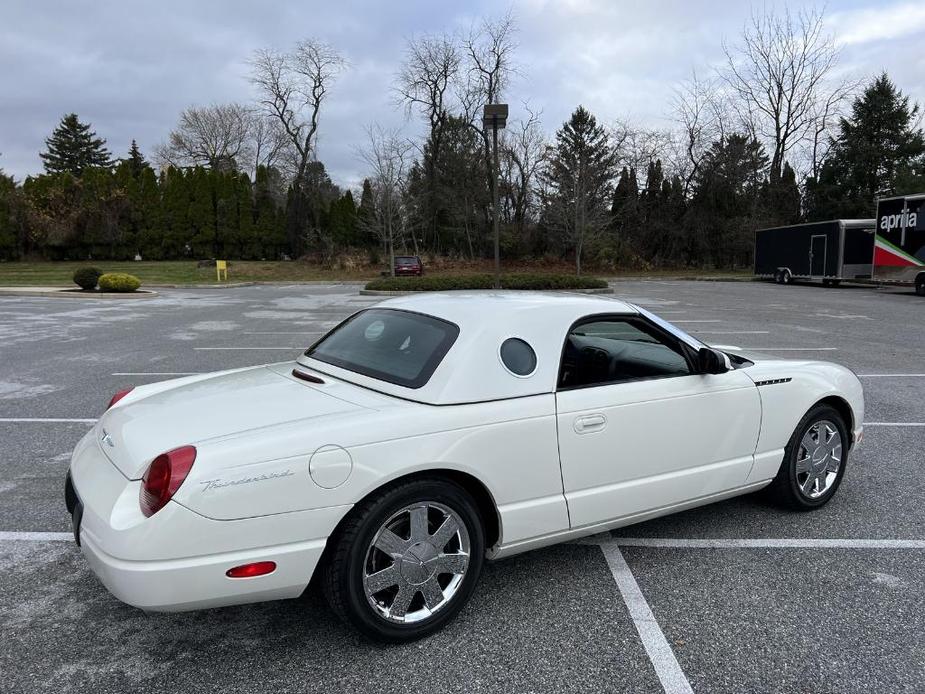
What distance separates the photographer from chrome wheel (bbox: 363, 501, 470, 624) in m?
2.57

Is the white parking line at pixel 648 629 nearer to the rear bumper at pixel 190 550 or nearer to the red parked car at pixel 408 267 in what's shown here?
the rear bumper at pixel 190 550

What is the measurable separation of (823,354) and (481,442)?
978cm

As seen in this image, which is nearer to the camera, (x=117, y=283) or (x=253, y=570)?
(x=253, y=570)

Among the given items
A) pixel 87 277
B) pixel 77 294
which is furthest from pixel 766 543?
pixel 87 277

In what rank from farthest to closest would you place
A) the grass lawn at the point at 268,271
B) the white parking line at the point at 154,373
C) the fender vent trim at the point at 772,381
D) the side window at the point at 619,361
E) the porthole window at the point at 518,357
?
the grass lawn at the point at 268,271, the white parking line at the point at 154,373, the fender vent trim at the point at 772,381, the side window at the point at 619,361, the porthole window at the point at 518,357

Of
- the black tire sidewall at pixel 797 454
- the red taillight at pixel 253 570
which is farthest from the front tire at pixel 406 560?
the black tire sidewall at pixel 797 454

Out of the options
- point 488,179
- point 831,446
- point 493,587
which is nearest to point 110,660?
point 493,587

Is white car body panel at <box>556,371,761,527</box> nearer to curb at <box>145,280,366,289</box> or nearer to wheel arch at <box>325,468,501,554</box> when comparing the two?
wheel arch at <box>325,468,501,554</box>

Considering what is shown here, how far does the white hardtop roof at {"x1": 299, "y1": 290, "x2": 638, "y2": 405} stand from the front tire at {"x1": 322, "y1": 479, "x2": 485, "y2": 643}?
44 cm

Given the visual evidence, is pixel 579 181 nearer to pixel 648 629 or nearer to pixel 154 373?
pixel 154 373

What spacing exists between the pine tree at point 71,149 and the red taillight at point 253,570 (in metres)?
79.5

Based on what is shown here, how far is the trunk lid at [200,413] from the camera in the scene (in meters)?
2.54

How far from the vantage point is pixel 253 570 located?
2.35 meters

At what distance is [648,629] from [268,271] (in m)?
41.5
